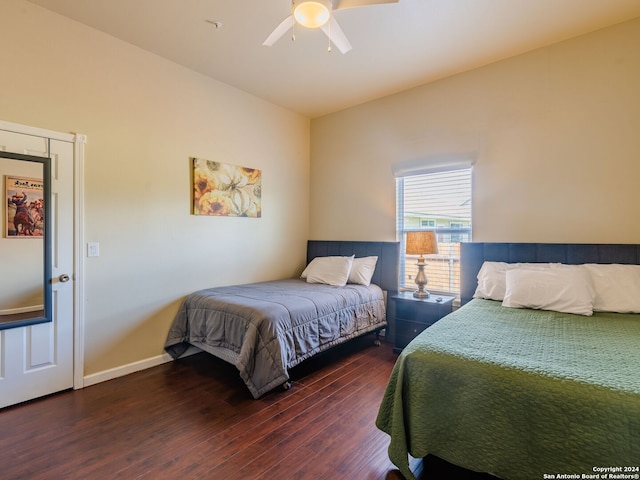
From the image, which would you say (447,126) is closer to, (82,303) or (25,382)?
(82,303)

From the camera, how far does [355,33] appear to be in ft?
9.11

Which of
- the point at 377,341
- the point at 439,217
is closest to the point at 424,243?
the point at 439,217

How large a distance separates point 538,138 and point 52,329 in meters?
4.52

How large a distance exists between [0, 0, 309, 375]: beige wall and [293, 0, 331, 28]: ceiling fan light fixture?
71.2 inches

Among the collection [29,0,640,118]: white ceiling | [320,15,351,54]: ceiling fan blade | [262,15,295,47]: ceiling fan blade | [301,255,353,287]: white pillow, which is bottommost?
[301,255,353,287]: white pillow

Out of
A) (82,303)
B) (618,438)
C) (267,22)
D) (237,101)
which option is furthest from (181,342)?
(618,438)

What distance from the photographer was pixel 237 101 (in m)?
3.84

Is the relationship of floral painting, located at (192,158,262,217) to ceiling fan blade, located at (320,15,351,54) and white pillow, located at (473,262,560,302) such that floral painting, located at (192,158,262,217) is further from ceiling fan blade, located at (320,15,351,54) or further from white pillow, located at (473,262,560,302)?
white pillow, located at (473,262,560,302)

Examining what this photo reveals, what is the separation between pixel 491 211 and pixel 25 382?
14.1 feet

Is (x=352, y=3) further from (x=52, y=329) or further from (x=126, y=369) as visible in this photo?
(x=126, y=369)

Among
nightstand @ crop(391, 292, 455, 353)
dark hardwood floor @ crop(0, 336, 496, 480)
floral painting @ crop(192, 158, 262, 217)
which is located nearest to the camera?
Answer: dark hardwood floor @ crop(0, 336, 496, 480)

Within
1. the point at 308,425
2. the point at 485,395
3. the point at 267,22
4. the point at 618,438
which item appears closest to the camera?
the point at 618,438

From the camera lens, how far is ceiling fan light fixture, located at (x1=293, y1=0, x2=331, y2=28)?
6.54 feet

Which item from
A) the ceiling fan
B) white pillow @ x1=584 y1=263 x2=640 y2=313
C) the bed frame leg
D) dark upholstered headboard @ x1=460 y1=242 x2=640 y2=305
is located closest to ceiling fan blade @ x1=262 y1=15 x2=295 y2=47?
the ceiling fan
